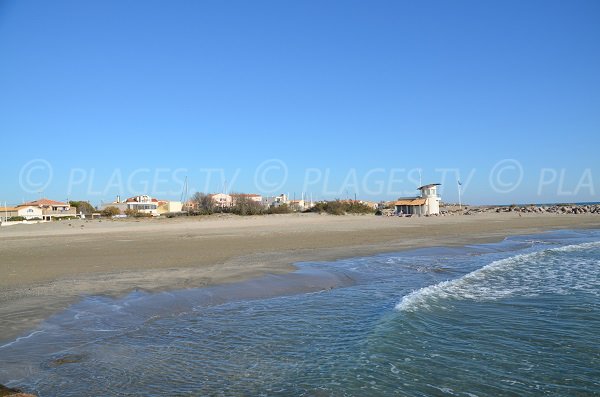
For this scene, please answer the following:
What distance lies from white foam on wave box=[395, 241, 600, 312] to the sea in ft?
0.21

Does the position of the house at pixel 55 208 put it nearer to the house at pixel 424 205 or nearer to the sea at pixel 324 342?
the house at pixel 424 205

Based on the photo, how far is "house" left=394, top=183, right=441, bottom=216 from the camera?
54.8 m

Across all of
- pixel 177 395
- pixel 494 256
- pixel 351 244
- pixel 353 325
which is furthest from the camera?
pixel 351 244

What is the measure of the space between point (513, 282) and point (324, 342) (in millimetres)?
6658

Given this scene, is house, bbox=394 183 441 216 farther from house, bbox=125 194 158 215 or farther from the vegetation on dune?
house, bbox=125 194 158 215

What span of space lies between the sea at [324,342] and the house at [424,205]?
44.5m

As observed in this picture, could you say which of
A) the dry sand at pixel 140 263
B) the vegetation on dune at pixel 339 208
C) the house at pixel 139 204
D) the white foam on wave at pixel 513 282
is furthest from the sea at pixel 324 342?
the house at pixel 139 204

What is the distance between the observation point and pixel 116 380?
508cm


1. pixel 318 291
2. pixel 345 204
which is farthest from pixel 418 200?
pixel 318 291

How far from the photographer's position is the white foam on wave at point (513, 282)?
30.2 feet

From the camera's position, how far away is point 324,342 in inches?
256

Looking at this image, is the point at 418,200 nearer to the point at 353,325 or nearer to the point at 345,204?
the point at 345,204

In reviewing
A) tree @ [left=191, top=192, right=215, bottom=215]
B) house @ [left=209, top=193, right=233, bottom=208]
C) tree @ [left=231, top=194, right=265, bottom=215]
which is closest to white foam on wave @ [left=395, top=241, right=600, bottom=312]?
tree @ [left=231, top=194, right=265, bottom=215]

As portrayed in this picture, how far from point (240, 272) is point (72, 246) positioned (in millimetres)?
10167
